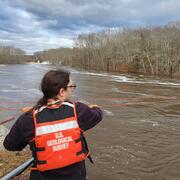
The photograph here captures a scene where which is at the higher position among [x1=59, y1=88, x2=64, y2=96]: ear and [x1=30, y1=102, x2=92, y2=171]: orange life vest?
[x1=59, y1=88, x2=64, y2=96]: ear

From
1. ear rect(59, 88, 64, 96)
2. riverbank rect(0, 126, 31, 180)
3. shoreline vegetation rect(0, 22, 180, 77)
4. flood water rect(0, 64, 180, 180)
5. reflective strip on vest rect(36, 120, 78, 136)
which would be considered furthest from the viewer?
shoreline vegetation rect(0, 22, 180, 77)

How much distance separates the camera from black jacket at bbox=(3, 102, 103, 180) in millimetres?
2053

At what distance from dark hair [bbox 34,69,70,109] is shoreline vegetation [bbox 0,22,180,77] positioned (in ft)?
139

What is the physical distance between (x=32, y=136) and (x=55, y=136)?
187 millimetres

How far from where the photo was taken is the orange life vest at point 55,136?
2.03 meters

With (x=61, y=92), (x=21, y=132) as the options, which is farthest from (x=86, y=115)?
(x=21, y=132)

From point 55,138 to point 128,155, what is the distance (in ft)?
16.5

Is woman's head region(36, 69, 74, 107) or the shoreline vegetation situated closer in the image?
woman's head region(36, 69, 74, 107)

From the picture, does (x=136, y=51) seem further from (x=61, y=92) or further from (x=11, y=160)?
(x=61, y=92)

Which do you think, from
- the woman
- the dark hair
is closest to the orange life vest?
the woman

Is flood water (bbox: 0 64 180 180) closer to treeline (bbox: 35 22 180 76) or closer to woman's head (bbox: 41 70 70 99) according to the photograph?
woman's head (bbox: 41 70 70 99)

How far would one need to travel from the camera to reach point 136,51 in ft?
172

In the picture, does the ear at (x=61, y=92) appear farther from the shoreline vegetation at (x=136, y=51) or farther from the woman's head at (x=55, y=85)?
the shoreline vegetation at (x=136, y=51)

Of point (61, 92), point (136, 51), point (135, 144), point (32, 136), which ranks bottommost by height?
point (135, 144)
